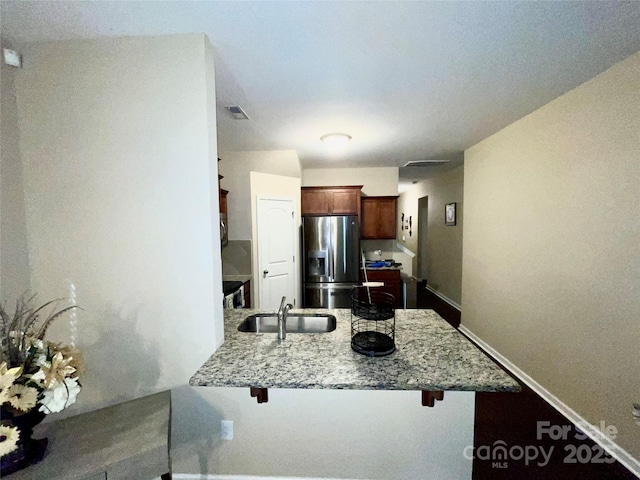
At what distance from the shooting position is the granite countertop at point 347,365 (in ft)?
3.47

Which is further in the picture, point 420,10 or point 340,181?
point 340,181

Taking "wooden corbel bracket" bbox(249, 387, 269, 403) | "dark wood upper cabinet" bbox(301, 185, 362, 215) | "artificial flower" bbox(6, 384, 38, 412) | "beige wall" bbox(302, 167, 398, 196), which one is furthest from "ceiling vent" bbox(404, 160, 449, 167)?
"artificial flower" bbox(6, 384, 38, 412)

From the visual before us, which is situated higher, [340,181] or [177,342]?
[340,181]

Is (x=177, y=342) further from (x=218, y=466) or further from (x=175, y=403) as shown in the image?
(x=218, y=466)

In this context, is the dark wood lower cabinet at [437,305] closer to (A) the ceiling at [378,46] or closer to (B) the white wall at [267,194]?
(B) the white wall at [267,194]

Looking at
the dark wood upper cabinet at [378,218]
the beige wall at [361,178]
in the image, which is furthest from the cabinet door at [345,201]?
the beige wall at [361,178]

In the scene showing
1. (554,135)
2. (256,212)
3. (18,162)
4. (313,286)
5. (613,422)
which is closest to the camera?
(18,162)

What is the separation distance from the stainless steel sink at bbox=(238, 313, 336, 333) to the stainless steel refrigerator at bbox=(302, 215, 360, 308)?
1.96 meters

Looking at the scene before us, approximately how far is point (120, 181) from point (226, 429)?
152 centimetres

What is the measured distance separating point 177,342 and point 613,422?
9.01 feet

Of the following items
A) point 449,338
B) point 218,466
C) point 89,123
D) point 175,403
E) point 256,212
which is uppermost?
point 89,123

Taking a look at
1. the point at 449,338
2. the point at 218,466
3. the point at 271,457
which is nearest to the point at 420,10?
the point at 449,338

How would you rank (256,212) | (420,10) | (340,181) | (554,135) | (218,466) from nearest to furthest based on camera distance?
1. (420,10)
2. (218,466)
3. (554,135)
4. (256,212)
5. (340,181)

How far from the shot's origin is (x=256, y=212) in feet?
10.6
